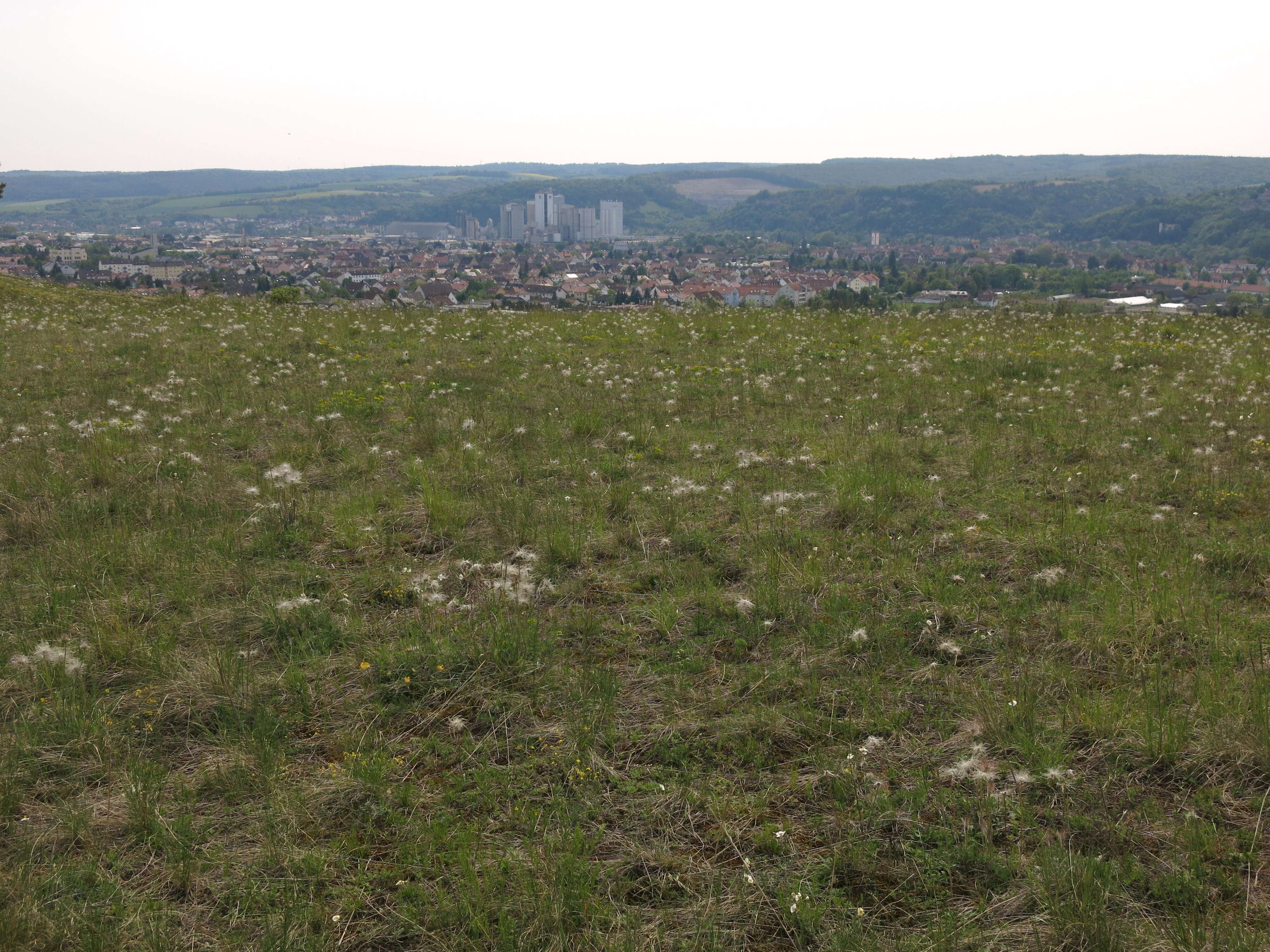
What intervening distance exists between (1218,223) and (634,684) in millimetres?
222233

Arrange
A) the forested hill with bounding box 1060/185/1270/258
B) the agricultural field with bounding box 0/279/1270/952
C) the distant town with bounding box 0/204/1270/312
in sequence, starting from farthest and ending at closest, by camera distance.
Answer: the forested hill with bounding box 1060/185/1270/258 < the distant town with bounding box 0/204/1270/312 < the agricultural field with bounding box 0/279/1270/952

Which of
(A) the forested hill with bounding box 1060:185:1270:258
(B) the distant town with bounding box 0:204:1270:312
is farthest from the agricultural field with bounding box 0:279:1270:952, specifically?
(A) the forested hill with bounding box 1060:185:1270:258

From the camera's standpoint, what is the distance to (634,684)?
5715 mm

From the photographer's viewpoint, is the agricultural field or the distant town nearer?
the agricultural field

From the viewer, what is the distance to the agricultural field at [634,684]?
382 cm

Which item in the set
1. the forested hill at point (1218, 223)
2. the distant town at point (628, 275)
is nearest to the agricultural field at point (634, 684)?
the distant town at point (628, 275)

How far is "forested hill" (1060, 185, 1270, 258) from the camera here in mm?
159750

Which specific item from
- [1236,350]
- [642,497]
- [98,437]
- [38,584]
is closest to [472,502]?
[642,497]

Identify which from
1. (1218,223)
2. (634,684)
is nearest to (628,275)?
(634,684)

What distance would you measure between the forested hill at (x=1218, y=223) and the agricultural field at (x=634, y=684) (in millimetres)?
186472

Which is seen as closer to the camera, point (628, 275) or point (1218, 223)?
point (628, 275)

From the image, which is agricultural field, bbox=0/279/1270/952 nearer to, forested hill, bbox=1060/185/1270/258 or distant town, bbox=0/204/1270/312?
distant town, bbox=0/204/1270/312

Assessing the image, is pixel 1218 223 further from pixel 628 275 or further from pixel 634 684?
pixel 634 684

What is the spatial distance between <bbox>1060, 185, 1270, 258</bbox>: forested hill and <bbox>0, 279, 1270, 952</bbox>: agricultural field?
612 ft
